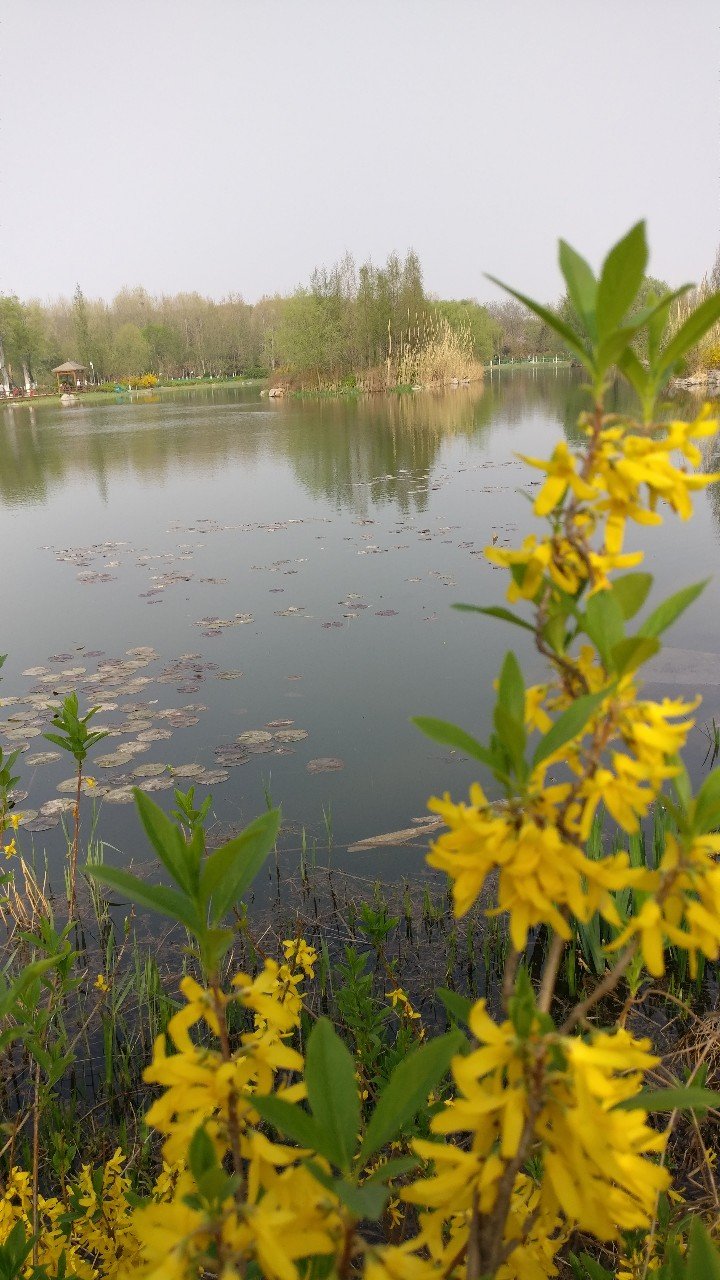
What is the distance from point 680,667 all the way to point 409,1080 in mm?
4309

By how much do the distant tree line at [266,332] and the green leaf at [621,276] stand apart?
95.4 feet

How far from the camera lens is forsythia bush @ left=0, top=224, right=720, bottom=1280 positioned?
1.54 feet

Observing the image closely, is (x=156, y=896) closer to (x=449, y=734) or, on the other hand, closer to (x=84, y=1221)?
(x=449, y=734)

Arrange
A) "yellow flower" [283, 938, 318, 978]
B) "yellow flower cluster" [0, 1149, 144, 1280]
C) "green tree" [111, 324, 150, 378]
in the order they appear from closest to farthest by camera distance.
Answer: "yellow flower cluster" [0, 1149, 144, 1280]
"yellow flower" [283, 938, 318, 978]
"green tree" [111, 324, 150, 378]

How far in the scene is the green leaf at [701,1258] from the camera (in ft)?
1.87

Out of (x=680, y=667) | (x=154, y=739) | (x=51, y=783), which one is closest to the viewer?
(x=51, y=783)

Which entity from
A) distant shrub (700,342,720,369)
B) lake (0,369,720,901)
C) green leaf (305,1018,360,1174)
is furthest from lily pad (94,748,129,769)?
distant shrub (700,342,720,369)

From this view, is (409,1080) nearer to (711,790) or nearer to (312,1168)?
(312,1168)

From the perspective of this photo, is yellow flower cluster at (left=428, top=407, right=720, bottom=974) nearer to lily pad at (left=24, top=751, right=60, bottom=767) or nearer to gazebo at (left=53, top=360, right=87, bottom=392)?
lily pad at (left=24, top=751, right=60, bottom=767)

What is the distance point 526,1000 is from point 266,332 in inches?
2514

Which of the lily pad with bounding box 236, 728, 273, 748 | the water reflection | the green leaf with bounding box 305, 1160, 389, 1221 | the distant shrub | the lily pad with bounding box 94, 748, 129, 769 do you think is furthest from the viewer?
the distant shrub

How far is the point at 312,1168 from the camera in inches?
18.6

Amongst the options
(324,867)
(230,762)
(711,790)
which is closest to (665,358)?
(711,790)

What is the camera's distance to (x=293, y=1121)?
50 cm
